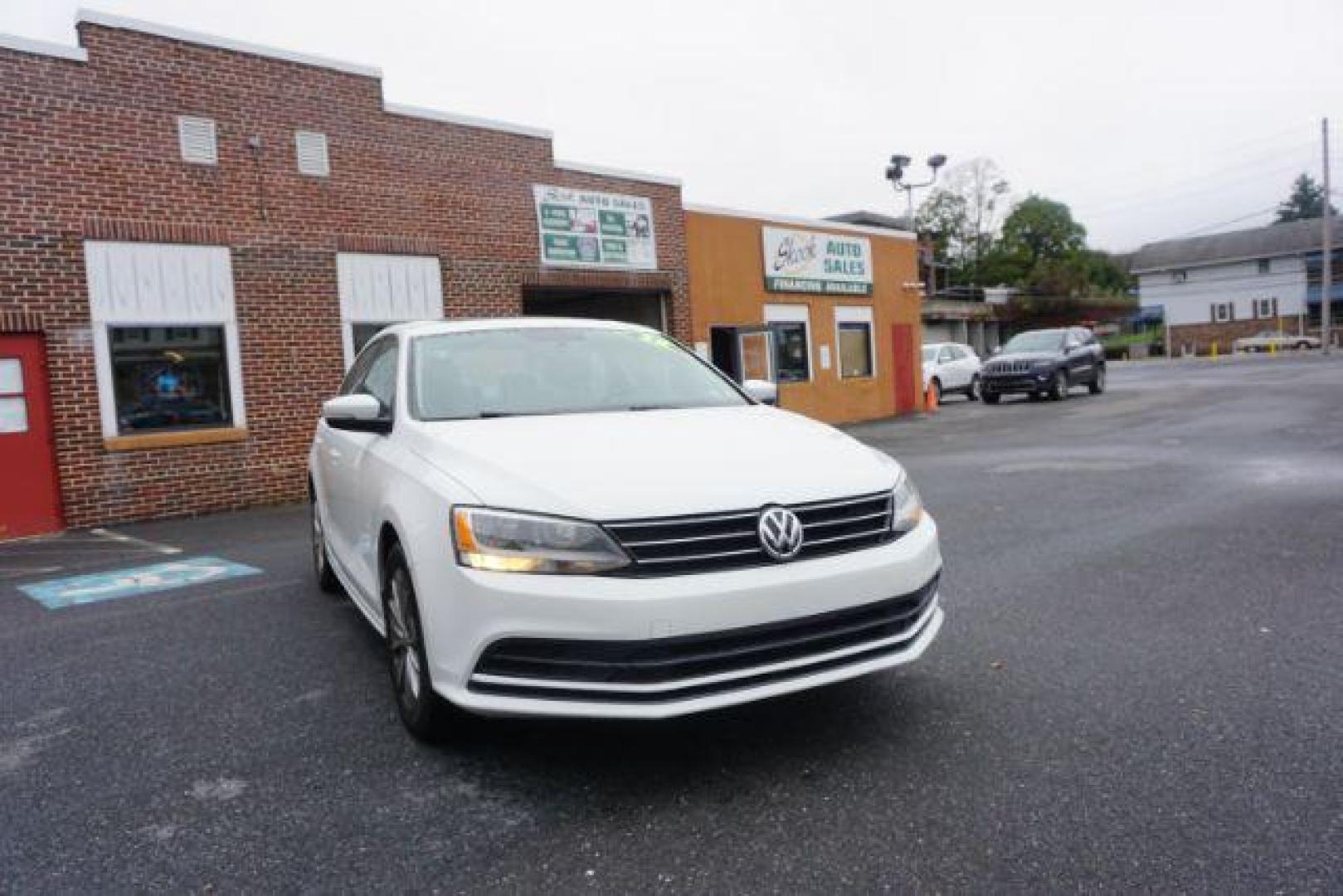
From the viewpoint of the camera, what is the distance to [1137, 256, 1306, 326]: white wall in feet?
213

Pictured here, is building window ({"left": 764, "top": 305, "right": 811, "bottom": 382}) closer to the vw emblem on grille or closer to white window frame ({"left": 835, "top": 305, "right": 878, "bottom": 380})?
white window frame ({"left": 835, "top": 305, "right": 878, "bottom": 380})

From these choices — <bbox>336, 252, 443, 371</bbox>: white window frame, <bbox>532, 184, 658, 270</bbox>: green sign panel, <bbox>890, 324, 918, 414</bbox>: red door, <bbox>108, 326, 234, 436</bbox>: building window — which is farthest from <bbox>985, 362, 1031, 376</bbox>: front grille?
<bbox>108, 326, 234, 436</bbox>: building window

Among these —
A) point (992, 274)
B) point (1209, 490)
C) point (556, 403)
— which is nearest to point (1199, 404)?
point (1209, 490)

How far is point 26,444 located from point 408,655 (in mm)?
8845

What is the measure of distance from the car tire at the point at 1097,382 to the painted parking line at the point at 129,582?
73.5 ft

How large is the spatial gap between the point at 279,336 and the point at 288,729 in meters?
9.16

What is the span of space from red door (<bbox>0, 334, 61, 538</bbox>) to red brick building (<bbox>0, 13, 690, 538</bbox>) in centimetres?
2

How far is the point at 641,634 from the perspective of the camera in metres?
2.76

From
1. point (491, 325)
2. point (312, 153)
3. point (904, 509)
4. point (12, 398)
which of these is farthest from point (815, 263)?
point (904, 509)

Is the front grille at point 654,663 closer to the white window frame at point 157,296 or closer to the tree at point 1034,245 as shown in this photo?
the white window frame at point 157,296

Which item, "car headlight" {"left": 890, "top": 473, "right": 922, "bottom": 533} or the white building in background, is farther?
the white building in background

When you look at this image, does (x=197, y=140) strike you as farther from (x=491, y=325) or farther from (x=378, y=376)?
(x=491, y=325)

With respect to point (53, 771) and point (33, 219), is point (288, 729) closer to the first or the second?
point (53, 771)

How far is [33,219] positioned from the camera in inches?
395
